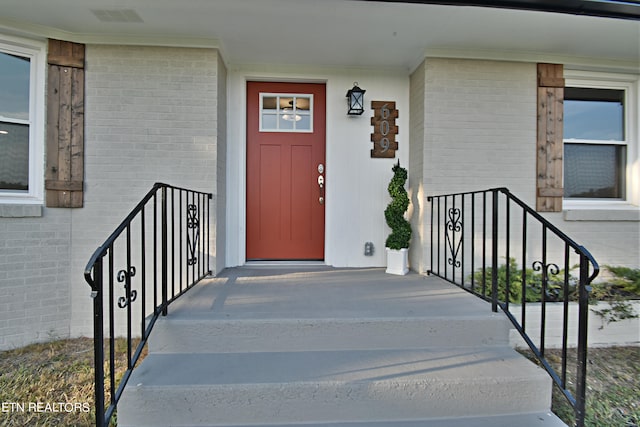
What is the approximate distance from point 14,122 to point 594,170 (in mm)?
5864

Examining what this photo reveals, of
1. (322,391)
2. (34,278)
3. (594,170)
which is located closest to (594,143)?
(594,170)

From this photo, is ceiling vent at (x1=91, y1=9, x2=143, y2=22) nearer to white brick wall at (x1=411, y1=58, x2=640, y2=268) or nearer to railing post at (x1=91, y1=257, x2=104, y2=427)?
railing post at (x1=91, y1=257, x2=104, y2=427)

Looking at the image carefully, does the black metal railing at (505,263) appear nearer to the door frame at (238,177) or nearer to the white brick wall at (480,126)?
the white brick wall at (480,126)

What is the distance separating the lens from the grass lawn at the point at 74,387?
6.28 feet

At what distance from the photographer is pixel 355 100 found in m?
3.65

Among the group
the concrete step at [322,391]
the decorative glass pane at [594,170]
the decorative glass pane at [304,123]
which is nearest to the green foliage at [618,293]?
the decorative glass pane at [594,170]

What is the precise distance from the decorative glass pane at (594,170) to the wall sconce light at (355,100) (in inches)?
92.1

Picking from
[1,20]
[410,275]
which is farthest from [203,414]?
[1,20]

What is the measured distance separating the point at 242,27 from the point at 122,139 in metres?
1.52

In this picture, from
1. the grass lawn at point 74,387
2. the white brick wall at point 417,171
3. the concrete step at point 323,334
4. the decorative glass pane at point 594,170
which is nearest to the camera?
the grass lawn at point 74,387

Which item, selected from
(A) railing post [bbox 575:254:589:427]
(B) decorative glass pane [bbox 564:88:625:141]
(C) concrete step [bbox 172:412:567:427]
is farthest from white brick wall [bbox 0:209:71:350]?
(B) decorative glass pane [bbox 564:88:625:141]

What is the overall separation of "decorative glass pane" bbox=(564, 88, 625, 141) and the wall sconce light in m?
2.29

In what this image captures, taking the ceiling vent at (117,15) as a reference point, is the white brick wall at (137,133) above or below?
below

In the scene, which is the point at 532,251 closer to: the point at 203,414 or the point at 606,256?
the point at 606,256
